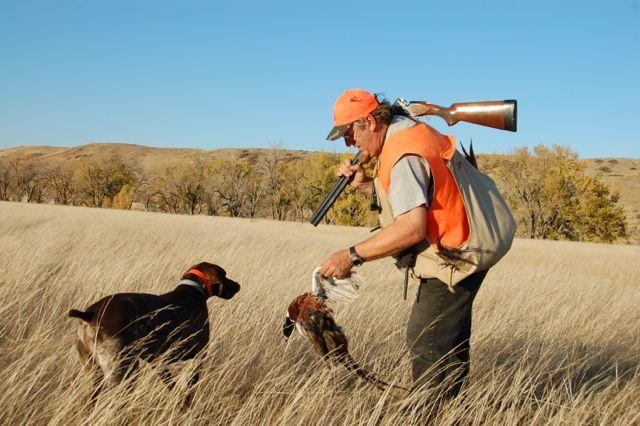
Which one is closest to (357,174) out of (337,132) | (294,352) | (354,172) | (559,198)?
(354,172)

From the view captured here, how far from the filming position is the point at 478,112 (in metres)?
3.01

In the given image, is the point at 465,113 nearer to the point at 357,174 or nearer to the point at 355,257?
the point at 357,174

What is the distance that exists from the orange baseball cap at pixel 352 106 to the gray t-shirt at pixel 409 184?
0.38m

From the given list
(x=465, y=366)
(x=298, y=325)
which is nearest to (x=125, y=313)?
(x=298, y=325)

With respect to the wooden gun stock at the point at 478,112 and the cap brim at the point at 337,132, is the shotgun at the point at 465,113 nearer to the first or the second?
the wooden gun stock at the point at 478,112

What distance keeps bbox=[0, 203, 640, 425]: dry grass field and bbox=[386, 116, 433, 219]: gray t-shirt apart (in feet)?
3.41

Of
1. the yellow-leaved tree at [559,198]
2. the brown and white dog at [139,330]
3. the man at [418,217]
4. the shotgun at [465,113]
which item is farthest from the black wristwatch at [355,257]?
the yellow-leaved tree at [559,198]

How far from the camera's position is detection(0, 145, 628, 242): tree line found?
135 ft

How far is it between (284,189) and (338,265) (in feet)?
182

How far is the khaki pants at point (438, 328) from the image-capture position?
2898 mm

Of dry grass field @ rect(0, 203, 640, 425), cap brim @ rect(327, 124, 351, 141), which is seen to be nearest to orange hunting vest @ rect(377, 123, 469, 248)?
cap brim @ rect(327, 124, 351, 141)

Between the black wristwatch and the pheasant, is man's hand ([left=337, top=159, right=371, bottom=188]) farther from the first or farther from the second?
the pheasant

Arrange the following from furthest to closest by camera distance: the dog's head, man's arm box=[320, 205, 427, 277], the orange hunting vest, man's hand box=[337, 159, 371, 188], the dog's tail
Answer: the dog's head → man's hand box=[337, 159, 371, 188] → the dog's tail → the orange hunting vest → man's arm box=[320, 205, 427, 277]

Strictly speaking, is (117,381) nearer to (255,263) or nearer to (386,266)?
(255,263)
